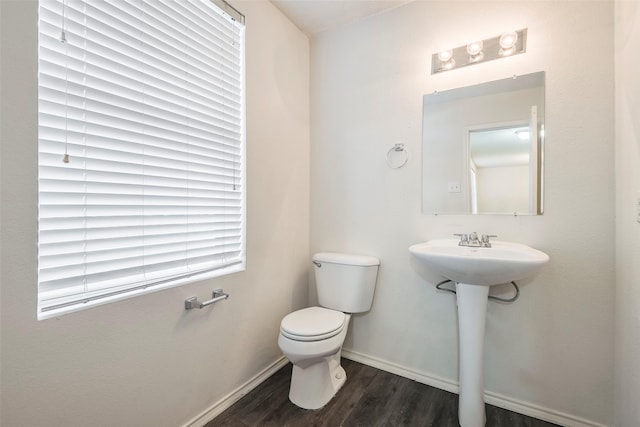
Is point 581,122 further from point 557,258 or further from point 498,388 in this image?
point 498,388

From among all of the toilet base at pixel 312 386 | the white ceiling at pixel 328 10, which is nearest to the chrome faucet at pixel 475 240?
the toilet base at pixel 312 386

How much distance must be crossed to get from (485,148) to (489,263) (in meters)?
0.73

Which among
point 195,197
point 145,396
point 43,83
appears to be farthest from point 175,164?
point 145,396

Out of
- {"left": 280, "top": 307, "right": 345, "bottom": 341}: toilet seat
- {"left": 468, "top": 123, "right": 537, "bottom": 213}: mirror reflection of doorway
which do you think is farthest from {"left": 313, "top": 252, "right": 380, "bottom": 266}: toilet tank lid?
{"left": 468, "top": 123, "right": 537, "bottom": 213}: mirror reflection of doorway

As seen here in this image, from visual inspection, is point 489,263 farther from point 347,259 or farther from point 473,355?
point 347,259

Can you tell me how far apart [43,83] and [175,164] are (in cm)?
49

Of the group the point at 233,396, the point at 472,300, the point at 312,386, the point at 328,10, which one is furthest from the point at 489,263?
the point at 328,10

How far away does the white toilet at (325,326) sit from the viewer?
1423mm

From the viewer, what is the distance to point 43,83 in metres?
0.88

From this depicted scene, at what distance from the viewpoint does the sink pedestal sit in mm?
1321

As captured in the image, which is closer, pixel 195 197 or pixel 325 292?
pixel 195 197

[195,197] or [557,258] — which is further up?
[195,197]

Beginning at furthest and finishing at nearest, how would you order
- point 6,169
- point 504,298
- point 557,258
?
point 504,298, point 557,258, point 6,169

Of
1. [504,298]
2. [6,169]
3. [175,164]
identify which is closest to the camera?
[6,169]
